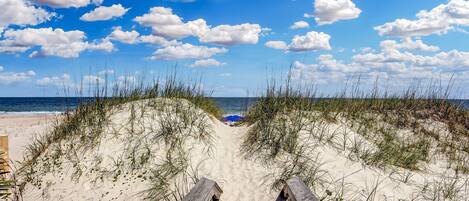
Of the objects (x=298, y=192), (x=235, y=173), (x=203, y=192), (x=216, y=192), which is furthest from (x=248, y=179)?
(x=298, y=192)

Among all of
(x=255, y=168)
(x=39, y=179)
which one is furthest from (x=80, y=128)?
(x=255, y=168)

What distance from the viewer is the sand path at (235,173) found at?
7521 millimetres

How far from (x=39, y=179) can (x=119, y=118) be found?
2246mm

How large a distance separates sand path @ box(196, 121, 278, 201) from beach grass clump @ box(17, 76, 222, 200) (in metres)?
0.40

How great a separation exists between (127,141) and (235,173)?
2.57 meters

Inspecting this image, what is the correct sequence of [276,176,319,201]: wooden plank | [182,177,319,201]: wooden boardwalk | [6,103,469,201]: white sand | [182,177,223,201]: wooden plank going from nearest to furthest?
[276,176,319,201]: wooden plank, [182,177,319,201]: wooden boardwalk, [182,177,223,201]: wooden plank, [6,103,469,201]: white sand

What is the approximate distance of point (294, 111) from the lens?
34.2ft

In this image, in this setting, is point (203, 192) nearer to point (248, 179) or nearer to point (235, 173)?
point (248, 179)

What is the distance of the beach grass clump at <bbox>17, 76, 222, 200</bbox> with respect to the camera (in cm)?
821

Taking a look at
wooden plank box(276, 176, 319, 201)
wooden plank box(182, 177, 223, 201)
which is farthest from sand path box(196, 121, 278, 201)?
wooden plank box(276, 176, 319, 201)

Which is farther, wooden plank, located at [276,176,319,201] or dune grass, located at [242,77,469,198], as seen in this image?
dune grass, located at [242,77,469,198]

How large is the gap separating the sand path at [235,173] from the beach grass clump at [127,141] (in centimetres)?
40

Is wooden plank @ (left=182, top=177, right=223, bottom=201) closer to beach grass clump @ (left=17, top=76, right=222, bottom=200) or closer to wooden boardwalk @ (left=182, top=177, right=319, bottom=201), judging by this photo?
wooden boardwalk @ (left=182, top=177, right=319, bottom=201)

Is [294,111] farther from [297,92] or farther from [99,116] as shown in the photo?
[99,116]
